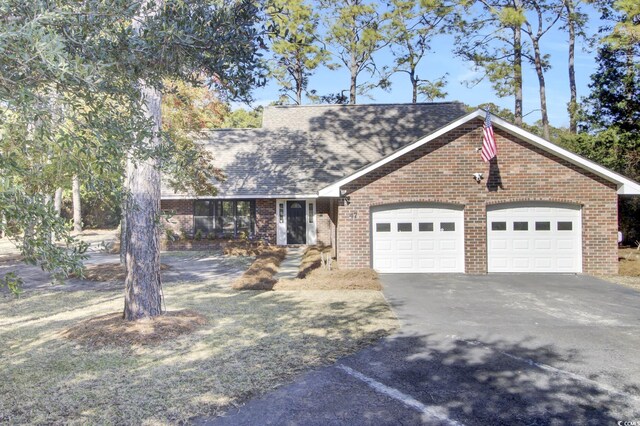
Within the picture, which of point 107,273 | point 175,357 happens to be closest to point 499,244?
point 175,357

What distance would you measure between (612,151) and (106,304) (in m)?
25.1

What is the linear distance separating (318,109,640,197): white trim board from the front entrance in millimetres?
8103

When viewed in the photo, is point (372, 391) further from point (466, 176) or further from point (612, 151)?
point (612, 151)

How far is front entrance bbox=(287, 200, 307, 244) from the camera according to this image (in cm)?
2284

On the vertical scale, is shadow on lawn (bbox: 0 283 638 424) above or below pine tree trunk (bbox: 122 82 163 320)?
below

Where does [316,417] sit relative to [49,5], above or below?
below

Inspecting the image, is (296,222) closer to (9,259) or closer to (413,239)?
(413,239)

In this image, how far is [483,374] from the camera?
240 inches

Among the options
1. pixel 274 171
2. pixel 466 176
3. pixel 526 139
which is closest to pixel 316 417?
pixel 466 176

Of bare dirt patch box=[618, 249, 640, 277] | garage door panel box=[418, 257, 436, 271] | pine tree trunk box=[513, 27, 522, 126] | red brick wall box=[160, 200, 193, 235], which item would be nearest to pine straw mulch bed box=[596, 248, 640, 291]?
bare dirt patch box=[618, 249, 640, 277]

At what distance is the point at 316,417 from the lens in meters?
4.89

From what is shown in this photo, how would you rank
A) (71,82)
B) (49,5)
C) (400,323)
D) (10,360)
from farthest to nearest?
1. (400,323)
2. (10,360)
3. (49,5)
4. (71,82)

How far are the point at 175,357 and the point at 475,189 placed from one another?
11165 mm

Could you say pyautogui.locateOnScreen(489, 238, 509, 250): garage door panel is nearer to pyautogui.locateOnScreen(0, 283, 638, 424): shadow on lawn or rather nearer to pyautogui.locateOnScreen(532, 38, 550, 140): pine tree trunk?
pyautogui.locateOnScreen(0, 283, 638, 424): shadow on lawn
